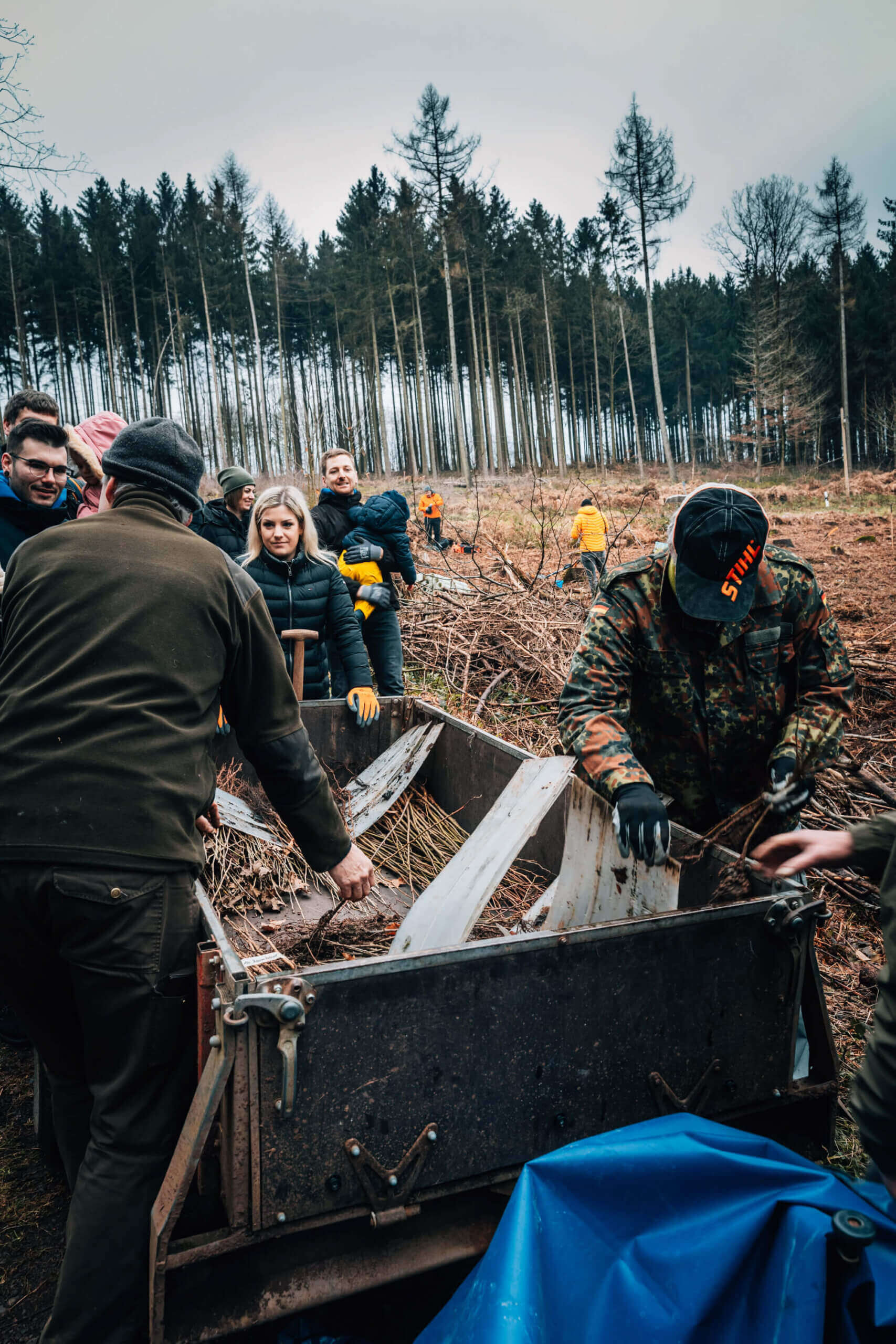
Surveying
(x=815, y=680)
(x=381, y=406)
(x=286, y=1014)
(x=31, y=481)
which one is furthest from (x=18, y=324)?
(x=286, y=1014)

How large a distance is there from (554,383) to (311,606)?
39.8 m

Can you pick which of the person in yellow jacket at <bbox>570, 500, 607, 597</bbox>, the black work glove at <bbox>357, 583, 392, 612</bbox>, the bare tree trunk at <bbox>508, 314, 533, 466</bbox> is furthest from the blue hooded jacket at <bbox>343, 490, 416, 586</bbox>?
the bare tree trunk at <bbox>508, 314, 533, 466</bbox>

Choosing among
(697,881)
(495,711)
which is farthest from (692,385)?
(697,881)

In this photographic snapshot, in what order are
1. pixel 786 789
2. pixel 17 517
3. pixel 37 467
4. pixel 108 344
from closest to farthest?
pixel 786 789
pixel 37 467
pixel 17 517
pixel 108 344

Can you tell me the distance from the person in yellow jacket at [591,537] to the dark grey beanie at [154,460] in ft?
30.7

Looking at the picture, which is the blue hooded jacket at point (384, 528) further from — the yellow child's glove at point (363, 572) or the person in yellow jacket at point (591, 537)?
the person in yellow jacket at point (591, 537)

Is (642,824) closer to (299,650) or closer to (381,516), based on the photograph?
(299,650)

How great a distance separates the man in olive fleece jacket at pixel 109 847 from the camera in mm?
1704

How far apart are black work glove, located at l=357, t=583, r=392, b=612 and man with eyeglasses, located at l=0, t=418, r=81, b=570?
79.8 inches

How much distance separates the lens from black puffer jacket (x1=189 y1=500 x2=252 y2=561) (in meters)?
5.14

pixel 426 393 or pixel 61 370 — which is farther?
pixel 61 370

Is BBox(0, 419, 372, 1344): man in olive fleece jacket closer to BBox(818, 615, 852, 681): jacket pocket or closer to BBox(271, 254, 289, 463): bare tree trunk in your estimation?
BBox(818, 615, 852, 681): jacket pocket

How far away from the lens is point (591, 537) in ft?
37.4

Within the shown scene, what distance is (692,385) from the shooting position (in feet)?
185
